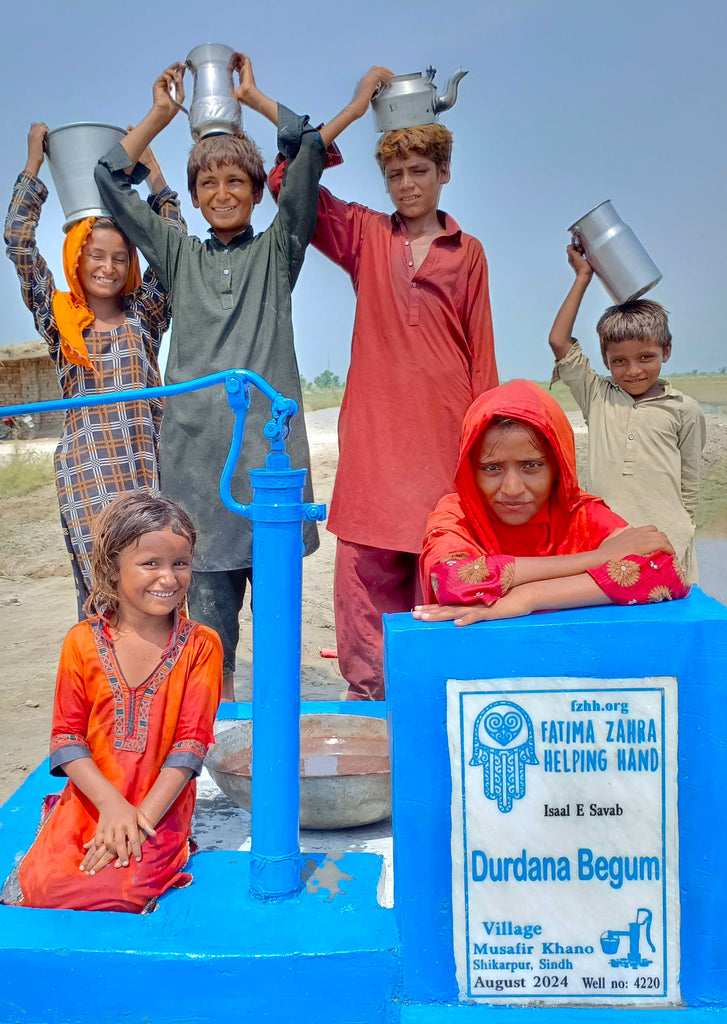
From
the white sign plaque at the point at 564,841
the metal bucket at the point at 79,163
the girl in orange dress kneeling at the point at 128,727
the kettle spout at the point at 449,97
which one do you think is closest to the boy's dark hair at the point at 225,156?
the metal bucket at the point at 79,163

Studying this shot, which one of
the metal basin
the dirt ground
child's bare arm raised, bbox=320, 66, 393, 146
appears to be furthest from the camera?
the dirt ground

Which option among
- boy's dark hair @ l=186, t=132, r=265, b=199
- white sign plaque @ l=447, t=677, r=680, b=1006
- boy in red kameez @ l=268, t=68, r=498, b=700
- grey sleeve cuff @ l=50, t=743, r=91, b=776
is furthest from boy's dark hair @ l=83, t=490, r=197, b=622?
boy's dark hair @ l=186, t=132, r=265, b=199

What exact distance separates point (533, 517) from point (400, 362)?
100cm

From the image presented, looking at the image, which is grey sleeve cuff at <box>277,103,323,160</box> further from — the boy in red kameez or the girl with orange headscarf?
the girl with orange headscarf

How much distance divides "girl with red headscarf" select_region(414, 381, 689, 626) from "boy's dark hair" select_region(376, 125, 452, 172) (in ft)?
3.82

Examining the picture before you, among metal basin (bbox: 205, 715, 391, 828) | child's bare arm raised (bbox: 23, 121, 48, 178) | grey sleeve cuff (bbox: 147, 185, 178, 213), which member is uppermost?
child's bare arm raised (bbox: 23, 121, 48, 178)

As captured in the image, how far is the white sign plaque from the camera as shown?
170 cm

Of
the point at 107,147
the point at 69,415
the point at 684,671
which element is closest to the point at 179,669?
the point at 684,671

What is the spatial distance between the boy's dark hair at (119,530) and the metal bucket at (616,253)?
196 centimetres

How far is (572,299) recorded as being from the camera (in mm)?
3457

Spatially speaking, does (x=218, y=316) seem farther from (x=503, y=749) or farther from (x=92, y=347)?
(x=503, y=749)

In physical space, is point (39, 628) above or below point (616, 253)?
below

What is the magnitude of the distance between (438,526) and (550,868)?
750mm

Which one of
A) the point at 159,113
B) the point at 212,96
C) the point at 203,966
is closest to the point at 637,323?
the point at 212,96
